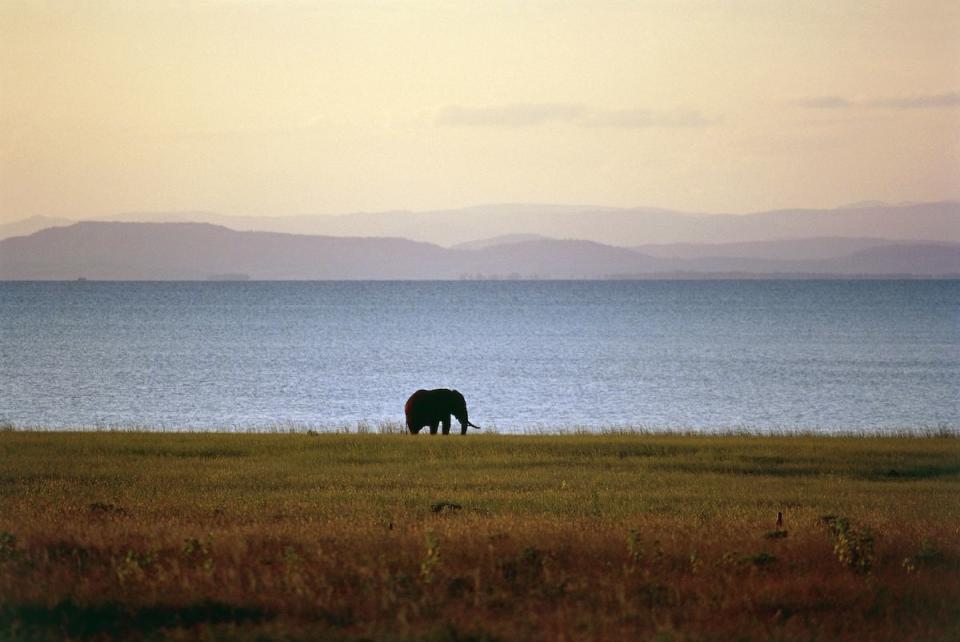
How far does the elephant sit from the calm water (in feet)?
45.0

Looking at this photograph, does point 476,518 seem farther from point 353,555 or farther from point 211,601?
point 211,601

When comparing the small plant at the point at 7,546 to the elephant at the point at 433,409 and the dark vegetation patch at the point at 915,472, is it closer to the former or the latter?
the dark vegetation patch at the point at 915,472

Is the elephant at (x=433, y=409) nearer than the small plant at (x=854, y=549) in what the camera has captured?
No

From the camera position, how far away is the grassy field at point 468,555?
10.2 meters

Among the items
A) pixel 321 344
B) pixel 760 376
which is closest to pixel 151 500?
pixel 760 376

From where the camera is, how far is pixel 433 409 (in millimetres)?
32125

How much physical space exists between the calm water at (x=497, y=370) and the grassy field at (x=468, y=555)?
25.5m

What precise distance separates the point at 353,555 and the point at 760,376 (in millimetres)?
65431

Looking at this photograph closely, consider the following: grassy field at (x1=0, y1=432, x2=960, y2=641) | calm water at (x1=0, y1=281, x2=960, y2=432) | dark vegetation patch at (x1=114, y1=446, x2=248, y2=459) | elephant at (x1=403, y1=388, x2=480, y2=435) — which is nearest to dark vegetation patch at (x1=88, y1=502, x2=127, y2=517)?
grassy field at (x1=0, y1=432, x2=960, y2=641)

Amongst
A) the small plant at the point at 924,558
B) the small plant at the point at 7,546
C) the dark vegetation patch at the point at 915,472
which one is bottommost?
the dark vegetation patch at the point at 915,472

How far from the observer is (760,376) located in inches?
2953

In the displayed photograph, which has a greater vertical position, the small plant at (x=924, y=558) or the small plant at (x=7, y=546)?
the small plant at (x=7, y=546)

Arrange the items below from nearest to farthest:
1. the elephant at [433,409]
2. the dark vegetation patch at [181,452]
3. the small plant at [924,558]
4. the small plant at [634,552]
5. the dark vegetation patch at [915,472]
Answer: the small plant at [634,552] < the small plant at [924,558] < the dark vegetation patch at [915,472] < the dark vegetation patch at [181,452] < the elephant at [433,409]

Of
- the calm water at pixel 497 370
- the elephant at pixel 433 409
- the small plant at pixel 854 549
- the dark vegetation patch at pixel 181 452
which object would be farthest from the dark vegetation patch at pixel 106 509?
the calm water at pixel 497 370
